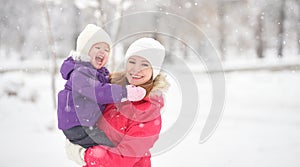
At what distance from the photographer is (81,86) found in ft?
7.01

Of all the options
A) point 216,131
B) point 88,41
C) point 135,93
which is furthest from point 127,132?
point 216,131

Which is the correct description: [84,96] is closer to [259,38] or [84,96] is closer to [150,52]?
[150,52]

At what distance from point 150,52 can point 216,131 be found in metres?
6.68

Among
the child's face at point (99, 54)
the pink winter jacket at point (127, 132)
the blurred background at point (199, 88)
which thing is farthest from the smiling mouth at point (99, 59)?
the blurred background at point (199, 88)

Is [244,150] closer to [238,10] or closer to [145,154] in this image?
[145,154]

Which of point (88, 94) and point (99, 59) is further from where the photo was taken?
point (99, 59)

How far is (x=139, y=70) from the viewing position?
84.9 inches

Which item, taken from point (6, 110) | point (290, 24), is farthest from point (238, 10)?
point (6, 110)

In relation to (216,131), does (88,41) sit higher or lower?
higher

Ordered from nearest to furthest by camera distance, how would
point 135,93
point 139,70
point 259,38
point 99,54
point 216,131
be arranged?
point 135,93
point 139,70
point 99,54
point 216,131
point 259,38

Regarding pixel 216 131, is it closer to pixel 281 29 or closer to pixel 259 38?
pixel 281 29

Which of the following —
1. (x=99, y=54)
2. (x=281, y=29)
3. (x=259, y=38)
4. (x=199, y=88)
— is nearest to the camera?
(x=99, y=54)

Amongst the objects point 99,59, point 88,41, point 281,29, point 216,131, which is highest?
point 281,29

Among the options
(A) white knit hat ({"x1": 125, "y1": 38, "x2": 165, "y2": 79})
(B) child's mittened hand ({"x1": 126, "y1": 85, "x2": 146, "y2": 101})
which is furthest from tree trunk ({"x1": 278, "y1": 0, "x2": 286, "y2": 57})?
(B) child's mittened hand ({"x1": 126, "y1": 85, "x2": 146, "y2": 101})
